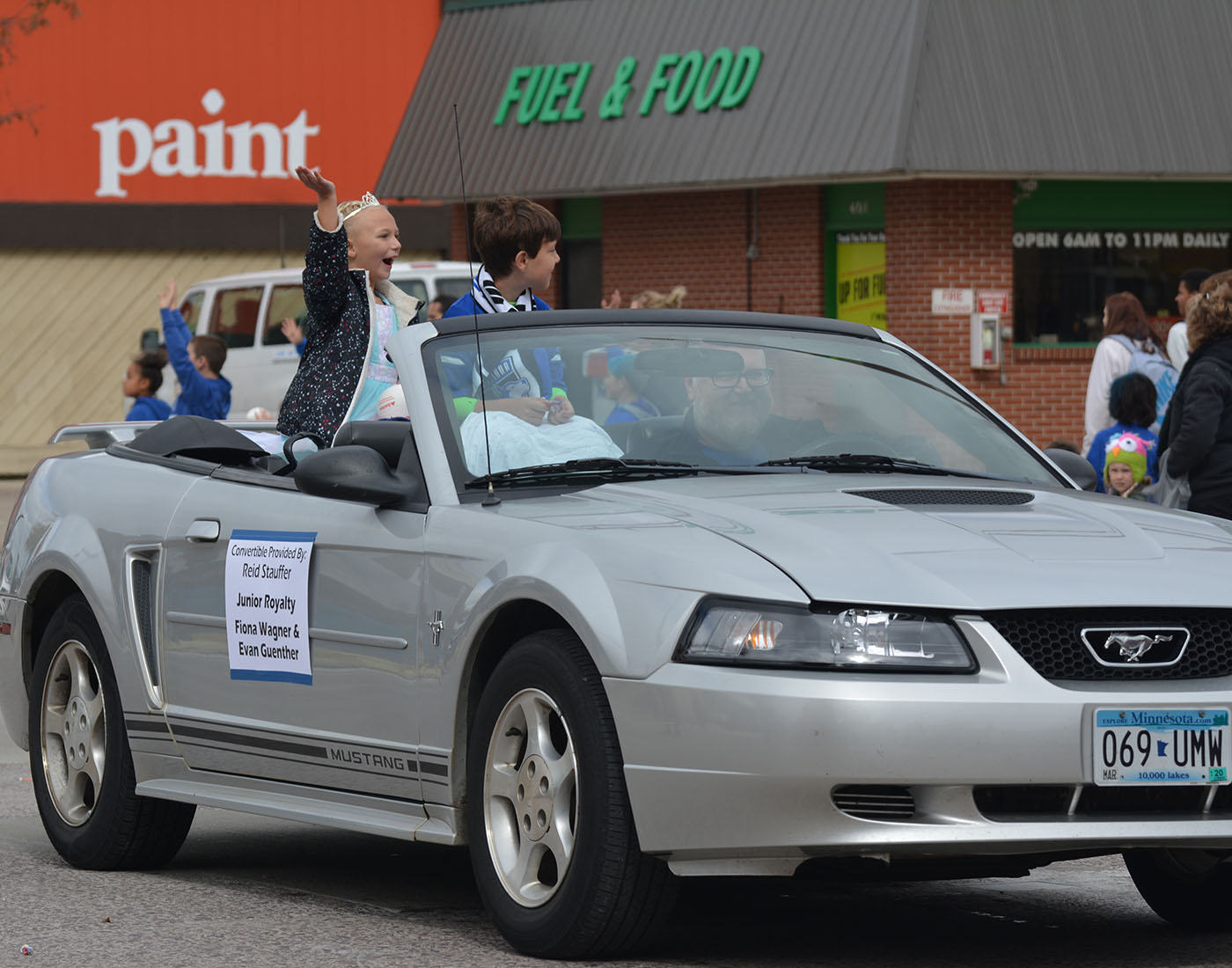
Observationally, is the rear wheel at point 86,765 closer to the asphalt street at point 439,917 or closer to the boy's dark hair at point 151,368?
the asphalt street at point 439,917

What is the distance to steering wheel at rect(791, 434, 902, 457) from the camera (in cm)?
620

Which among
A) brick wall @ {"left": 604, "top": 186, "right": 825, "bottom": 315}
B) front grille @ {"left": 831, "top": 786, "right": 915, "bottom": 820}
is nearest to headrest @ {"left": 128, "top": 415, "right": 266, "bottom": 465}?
front grille @ {"left": 831, "top": 786, "right": 915, "bottom": 820}

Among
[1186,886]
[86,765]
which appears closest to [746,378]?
[1186,886]

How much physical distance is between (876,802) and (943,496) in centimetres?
102

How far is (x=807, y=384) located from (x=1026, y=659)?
1664 mm

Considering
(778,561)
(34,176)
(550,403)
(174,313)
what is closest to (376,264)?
(550,403)

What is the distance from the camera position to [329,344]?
736cm

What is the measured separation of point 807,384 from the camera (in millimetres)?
6410

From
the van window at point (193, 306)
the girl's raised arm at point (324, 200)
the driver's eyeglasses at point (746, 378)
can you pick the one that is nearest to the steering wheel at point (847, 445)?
the driver's eyeglasses at point (746, 378)

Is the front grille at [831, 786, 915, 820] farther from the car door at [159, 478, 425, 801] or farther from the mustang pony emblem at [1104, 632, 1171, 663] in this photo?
the car door at [159, 478, 425, 801]

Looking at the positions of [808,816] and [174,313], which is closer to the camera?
[808,816]

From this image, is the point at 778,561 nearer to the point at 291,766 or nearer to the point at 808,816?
the point at 808,816

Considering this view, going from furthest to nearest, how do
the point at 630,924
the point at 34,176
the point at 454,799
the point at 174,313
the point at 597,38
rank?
the point at 34,176
the point at 597,38
the point at 174,313
the point at 454,799
the point at 630,924

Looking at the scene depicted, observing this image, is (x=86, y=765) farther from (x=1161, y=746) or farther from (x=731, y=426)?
(x=1161, y=746)
